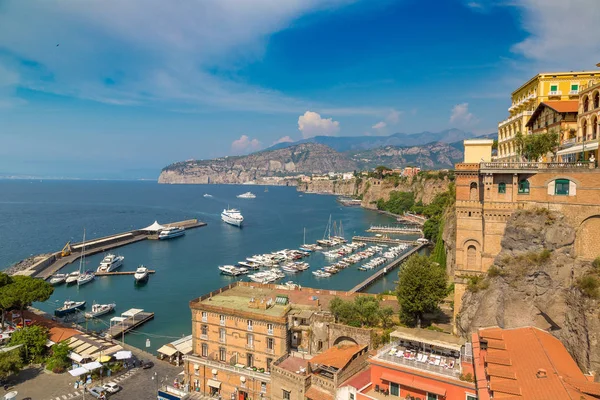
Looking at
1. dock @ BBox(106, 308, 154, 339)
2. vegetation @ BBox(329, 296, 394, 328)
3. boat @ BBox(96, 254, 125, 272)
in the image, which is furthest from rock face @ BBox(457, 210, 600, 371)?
boat @ BBox(96, 254, 125, 272)

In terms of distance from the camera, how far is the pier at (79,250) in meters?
59.5

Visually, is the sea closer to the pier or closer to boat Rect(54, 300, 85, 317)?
boat Rect(54, 300, 85, 317)

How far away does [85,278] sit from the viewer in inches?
2208

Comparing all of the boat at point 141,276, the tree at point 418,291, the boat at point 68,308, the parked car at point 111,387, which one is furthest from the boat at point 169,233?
the tree at point 418,291

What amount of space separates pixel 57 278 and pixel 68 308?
14.0 meters

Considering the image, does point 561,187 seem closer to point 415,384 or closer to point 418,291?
point 418,291

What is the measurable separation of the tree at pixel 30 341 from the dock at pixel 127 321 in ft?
22.2

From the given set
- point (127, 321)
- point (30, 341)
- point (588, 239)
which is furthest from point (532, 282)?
point (127, 321)

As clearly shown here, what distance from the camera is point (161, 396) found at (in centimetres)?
2580

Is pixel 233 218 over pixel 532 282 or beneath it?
beneath

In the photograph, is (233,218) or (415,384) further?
(233,218)

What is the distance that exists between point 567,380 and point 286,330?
15372 millimetres

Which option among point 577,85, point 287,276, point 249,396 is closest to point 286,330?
point 249,396

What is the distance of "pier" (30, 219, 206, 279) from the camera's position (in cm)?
5952
